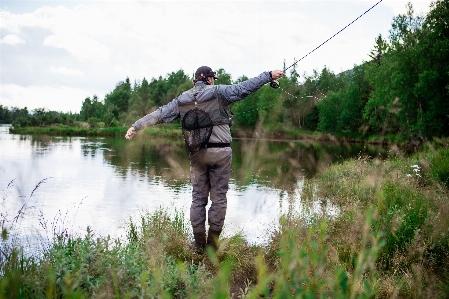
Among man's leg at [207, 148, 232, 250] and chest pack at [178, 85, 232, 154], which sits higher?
chest pack at [178, 85, 232, 154]

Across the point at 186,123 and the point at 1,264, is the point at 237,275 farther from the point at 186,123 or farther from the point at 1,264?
the point at 1,264

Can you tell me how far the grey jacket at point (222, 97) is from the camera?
207 inches

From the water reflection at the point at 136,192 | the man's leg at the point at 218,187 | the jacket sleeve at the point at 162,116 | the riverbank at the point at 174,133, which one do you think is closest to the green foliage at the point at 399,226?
the water reflection at the point at 136,192

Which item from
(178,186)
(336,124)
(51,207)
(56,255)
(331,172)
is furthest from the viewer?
(336,124)

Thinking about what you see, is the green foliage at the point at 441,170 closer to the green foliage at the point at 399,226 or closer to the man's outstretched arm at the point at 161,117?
the green foliage at the point at 399,226

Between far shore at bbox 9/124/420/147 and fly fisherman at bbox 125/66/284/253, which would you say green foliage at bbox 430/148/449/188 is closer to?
fly fisherman at bbox 125/66/284/253

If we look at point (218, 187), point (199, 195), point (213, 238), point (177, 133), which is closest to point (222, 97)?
point (218, 187)

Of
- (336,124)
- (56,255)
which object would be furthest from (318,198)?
(336,124)

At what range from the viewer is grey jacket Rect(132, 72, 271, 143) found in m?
5.27

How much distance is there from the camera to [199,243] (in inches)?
225

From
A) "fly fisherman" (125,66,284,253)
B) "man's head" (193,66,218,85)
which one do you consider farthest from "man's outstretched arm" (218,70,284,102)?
"man's head" (193,66,218,85)

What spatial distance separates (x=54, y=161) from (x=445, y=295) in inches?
810

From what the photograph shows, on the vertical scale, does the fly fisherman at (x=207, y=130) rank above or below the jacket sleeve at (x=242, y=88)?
below

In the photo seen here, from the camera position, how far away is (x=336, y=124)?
6062 cm
